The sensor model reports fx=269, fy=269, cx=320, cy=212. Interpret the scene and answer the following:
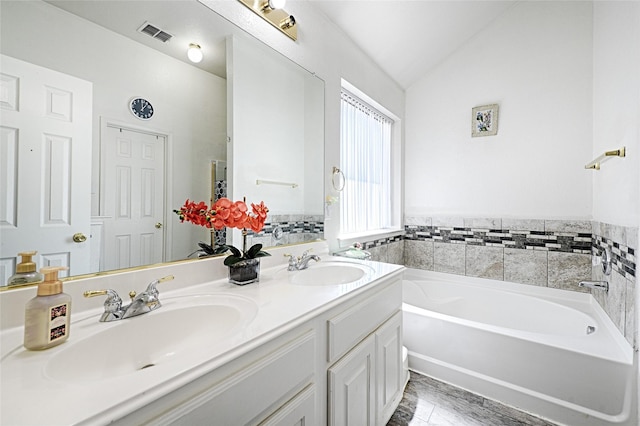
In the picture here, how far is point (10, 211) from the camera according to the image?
2.36 feet

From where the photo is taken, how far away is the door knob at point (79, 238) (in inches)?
32.8

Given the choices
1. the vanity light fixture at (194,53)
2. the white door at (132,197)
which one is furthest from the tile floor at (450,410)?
the vanity light fixture at (194,53)

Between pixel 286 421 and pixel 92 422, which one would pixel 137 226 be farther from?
pixel 286 421

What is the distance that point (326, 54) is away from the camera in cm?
188

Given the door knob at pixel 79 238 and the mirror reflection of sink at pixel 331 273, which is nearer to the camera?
the door knob at pixel 79 238

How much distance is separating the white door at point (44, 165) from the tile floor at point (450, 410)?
170 centimetres

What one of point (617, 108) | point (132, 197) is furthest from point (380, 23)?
point (132, 197)

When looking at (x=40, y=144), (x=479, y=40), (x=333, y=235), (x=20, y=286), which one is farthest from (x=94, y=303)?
(x=479, y=40)

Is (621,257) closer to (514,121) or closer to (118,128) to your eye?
(514,121)

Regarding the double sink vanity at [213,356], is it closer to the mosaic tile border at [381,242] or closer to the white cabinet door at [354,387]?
the white cabinet door at [354,387]

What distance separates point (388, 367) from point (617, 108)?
6.62 feet

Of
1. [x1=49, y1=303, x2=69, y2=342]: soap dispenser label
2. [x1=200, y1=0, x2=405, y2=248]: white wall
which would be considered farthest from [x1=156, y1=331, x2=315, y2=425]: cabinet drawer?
[x1=200, y1=0, x2=405, y2=248]: white wall

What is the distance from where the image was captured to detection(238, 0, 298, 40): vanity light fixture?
139 centimetres

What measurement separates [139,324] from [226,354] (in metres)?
0.37
